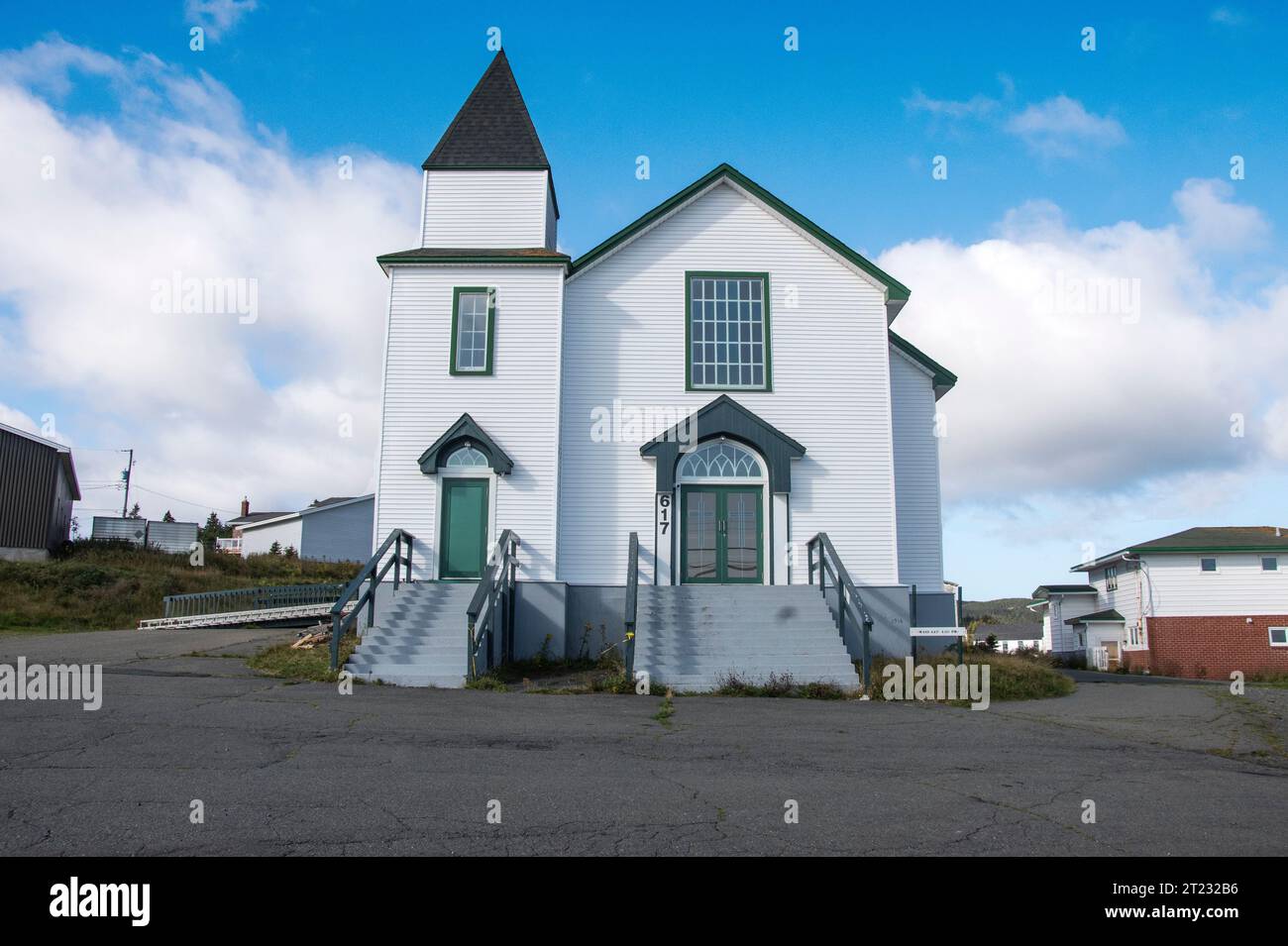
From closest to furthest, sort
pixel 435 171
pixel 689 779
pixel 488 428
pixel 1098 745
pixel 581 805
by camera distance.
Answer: pixel 581 805, pixel 689 779, pixel 1098 745, pixel 488 428, pixel 435 171

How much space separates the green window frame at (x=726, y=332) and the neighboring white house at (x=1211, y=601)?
2204 cm

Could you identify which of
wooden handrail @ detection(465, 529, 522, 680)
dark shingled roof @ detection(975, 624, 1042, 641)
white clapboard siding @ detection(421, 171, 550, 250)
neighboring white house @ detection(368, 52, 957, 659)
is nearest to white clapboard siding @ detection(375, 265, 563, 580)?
neighboring white house @ detection(368, 52, 957, 659)

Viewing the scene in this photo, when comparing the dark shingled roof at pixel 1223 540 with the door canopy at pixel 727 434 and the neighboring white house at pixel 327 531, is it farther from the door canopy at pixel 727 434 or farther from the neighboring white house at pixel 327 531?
the neighboring white house at pixel 327 531

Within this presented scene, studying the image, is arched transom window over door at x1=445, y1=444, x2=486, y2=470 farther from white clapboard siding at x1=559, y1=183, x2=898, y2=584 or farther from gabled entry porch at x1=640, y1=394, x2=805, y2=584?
gabled entry porch at x1=640, y1=394, x2=805, y2=584

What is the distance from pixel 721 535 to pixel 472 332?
5918 mm

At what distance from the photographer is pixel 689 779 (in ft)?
26.2

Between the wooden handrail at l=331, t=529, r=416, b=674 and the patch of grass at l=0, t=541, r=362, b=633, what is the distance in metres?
13.4

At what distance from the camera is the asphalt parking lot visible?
6230mm

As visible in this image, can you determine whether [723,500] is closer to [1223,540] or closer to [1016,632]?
[1223,540]

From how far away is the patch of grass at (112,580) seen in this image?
1104 inches

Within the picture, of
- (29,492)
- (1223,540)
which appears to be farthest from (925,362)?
(29,492)
